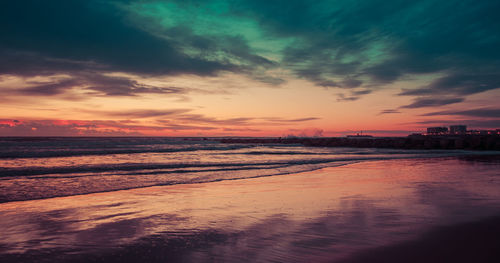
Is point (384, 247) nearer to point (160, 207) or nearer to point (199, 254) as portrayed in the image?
point (199, 254)

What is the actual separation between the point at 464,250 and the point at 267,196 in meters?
4.69

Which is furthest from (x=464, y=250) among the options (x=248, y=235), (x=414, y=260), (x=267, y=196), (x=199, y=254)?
(x=267, y=196)

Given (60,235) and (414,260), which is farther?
(60,235)

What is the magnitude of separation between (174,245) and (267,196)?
4.00 metres

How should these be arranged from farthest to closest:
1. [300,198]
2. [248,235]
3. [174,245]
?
[300,198] → [248,235] → [174,245]

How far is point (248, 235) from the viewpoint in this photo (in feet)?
15.4

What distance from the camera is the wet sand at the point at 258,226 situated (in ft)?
12.8

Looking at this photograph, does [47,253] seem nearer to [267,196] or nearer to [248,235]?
[248,235]

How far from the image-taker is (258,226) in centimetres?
518

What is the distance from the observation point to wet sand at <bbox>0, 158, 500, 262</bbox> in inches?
154

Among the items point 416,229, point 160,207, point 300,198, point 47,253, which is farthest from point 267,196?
point 47,253

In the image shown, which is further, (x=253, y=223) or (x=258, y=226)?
(x=253, y=223)

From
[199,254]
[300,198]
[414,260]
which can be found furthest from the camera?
[300,198]

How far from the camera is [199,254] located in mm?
3887
